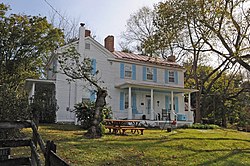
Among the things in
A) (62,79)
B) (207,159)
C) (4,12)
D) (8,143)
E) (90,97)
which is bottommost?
(207,159)

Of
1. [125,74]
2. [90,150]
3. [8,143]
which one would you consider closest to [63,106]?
[125,74]

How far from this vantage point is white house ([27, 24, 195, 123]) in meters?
19.4

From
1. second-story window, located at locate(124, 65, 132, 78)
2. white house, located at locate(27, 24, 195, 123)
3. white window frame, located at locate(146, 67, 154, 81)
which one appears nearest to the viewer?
white house, located at locate(27, 24, 195, 123)

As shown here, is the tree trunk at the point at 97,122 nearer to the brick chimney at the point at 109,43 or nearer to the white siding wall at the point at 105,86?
the white siding wall at the point at 105,86

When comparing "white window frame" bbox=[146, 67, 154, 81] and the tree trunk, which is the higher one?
"white window frame" bbox=[146, 67, 154, 81]

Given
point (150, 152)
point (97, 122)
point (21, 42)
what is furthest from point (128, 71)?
point (150, 152)

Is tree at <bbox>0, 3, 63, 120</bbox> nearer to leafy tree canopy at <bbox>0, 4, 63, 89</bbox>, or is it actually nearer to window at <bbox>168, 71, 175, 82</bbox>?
leafy tree canopy at <bbox>0, 4, 63, 89</bbox>

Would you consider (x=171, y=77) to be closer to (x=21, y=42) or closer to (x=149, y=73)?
(x=149, y=73)

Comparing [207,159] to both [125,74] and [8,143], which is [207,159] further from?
[125,74]

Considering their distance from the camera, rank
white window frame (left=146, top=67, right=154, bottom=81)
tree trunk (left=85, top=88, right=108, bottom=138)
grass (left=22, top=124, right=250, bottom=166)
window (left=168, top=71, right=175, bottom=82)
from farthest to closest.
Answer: window (left=168, top=71, right=175, bottom=82), white window frame (left=146, top=67, right=154, bottom=81), tree trunk (left=85, top=88, right=108, bottom=138), grass (left=22, top=124, right=250, bottom=166)

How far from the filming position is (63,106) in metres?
19.1

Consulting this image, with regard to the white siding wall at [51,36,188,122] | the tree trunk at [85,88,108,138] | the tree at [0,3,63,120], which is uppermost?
the tree at [0,3,63,120]

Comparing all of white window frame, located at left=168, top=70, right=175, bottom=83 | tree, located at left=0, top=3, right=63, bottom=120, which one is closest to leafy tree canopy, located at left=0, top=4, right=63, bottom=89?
tree, located at left=0, top=3, right=63, bottom=120

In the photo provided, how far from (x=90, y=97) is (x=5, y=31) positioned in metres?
7.92
